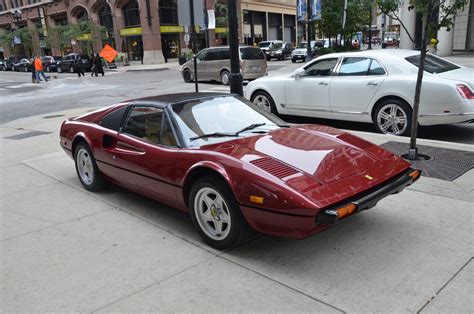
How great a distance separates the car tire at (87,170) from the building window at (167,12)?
4714 cm

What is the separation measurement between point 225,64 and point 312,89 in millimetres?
12754

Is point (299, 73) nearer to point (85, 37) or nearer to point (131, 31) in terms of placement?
point (131, 31)

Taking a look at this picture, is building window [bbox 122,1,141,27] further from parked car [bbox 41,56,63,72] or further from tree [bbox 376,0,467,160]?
tree [bbox 376,0,467,160]

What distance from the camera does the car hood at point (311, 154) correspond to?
355 cm

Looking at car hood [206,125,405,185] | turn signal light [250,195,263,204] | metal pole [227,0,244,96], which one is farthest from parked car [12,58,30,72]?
turn signal light [250,195,263,204]

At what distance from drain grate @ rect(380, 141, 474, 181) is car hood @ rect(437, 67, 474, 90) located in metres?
1.33

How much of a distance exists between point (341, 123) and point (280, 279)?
6.60 meters

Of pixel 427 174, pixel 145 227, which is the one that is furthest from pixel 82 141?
pixel 427 174

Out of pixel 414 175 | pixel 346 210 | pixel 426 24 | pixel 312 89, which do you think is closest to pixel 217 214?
pixel 346 210

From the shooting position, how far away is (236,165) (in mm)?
3584

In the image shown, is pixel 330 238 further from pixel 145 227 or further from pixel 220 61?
pixel 220 61

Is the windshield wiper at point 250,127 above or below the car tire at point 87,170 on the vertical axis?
above

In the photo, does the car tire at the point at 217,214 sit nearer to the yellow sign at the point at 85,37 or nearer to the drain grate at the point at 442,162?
the drain grate at the point at 442,162

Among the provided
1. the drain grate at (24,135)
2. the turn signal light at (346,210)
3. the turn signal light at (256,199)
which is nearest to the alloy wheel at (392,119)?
the turn signal light at (346,210)
